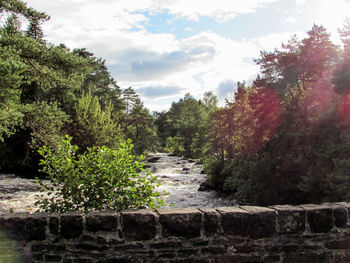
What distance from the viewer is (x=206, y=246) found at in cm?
342

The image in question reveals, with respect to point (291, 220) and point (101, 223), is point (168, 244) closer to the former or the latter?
point (101, 223)

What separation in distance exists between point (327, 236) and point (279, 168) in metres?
9.85

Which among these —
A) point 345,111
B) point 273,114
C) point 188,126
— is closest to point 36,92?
point 273,114

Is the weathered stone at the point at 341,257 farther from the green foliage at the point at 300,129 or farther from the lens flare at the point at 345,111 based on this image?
the lens flare at the point at 345,111

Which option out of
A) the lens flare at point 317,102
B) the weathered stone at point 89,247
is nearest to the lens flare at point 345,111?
the lens flare at point 317,102

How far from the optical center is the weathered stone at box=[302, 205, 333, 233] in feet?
11.8

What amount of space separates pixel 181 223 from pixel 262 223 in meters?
0.95

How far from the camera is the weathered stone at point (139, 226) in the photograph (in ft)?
11.0

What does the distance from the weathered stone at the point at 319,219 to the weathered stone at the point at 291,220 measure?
0.29 feet

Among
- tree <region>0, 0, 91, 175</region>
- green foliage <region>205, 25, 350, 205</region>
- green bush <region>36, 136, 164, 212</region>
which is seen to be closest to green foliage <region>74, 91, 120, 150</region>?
tree <region>0, 0, 91, 175</region>

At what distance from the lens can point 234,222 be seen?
137 inches

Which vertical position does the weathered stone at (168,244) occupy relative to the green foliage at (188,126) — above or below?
below

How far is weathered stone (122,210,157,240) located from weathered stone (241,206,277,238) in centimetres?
112

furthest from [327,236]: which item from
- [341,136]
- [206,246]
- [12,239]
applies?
[341,136]
